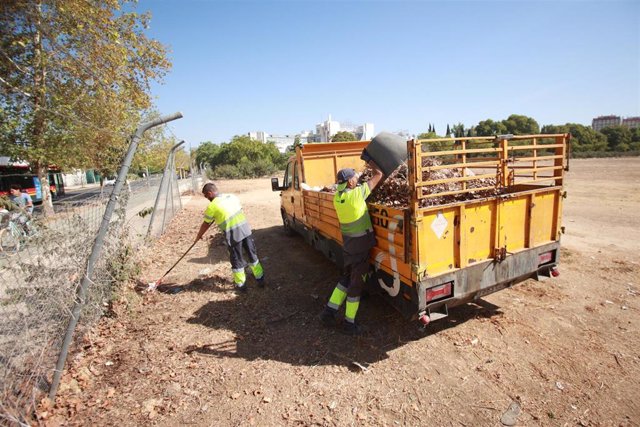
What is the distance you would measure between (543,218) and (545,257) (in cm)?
45

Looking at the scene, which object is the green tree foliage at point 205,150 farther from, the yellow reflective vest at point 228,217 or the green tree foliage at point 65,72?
the yellow reflective vest at point 228,217

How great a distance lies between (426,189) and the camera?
3.27 metres

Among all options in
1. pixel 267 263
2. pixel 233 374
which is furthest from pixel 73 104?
pixel 233 374

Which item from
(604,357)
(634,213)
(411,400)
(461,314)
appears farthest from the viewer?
(634,213)

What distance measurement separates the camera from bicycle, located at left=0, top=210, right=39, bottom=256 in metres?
2.70

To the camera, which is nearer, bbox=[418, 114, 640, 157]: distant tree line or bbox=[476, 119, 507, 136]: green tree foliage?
bbox=[418, 114, 640, 157]: distant tree line

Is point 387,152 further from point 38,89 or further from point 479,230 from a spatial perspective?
point 38,89

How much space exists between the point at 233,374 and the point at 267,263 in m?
3.21

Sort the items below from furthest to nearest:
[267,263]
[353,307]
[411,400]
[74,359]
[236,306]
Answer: [267,263], [236,306], [353,307], [74,359], [411,400]

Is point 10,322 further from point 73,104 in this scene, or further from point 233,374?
point 73,104

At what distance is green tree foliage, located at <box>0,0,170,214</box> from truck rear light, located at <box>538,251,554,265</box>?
40.6ft

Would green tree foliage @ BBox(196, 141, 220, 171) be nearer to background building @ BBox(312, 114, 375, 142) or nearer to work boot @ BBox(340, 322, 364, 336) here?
background building @ BBox(312, 114, 375, 142)

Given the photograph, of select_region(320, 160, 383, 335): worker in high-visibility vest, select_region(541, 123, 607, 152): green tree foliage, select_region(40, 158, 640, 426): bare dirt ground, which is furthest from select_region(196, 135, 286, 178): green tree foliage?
select_region(541, 123, 607, 152): green tree foliage

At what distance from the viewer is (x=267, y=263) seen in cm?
625
